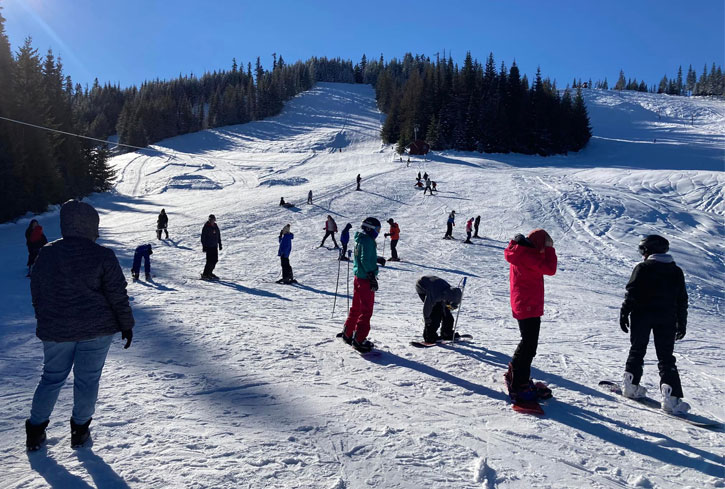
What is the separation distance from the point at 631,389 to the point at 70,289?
5.51m

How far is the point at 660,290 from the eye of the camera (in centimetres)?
443

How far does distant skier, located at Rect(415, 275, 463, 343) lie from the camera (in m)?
6.36

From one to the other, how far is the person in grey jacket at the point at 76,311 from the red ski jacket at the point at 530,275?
3555 millimetres

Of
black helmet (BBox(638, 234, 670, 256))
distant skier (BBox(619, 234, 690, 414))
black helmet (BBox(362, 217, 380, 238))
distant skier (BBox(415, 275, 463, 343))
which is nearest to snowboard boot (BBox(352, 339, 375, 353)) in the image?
distant skier (BBox(415, 275, 463, 343))

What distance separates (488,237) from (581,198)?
11470 mm

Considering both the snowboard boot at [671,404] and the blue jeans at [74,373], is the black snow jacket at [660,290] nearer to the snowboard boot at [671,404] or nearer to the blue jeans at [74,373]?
the snowboard boot at [671,404]

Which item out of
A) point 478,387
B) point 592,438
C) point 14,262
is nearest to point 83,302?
point 478,387

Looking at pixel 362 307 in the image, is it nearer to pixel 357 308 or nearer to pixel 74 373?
pixel 357 308

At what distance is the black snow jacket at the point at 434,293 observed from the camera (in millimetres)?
6348

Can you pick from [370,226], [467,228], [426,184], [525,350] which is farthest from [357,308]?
[426,184]

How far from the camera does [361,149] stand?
206 ft

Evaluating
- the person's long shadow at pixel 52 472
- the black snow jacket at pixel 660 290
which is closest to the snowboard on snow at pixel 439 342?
the black snow jacket at pixel 660 290

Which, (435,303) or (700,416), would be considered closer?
(700,416)

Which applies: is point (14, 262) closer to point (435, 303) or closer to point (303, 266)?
point (303, 266)
